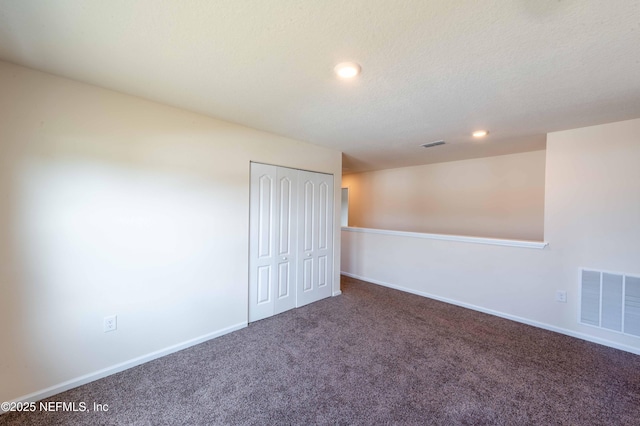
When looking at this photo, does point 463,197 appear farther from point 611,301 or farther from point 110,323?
point 110,323

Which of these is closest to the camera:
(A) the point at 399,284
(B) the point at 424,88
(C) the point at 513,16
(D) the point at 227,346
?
(C) the point at 513,16

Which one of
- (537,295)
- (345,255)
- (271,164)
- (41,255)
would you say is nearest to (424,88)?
(271,164)

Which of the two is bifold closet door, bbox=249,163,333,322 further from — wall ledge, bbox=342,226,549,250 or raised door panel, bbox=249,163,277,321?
wall ledge, bbox=342,226,549,250

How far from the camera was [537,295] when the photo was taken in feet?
10.1

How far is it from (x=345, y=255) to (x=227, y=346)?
3.14 m

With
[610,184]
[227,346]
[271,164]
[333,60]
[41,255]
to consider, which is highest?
[333,60]

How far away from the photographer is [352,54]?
1529 millimetres

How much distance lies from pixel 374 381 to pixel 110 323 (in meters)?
2.27

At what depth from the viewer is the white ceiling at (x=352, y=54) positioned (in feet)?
3.97

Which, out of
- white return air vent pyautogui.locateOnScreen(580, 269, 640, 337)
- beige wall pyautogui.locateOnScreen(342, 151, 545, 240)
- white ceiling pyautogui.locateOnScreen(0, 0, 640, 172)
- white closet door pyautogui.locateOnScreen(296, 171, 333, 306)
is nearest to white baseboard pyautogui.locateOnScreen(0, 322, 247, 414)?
white closet door pyautogui.locateOnScreen(296, 171, 333, 306)

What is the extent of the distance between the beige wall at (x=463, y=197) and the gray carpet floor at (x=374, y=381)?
6.36ft

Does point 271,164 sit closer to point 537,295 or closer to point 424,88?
point 424,88

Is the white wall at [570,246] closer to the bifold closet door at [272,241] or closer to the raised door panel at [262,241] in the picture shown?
the bifold closet door at [272,241]

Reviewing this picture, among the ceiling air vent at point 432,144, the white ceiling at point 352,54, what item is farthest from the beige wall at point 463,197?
the white ceiling at point 352,54
